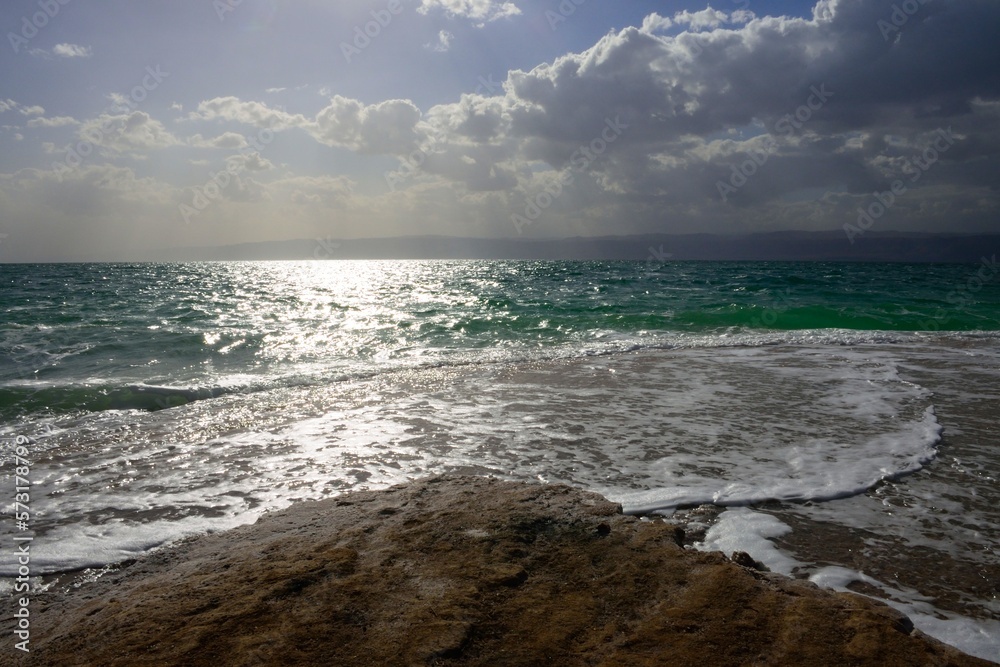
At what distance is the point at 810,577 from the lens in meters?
2.85

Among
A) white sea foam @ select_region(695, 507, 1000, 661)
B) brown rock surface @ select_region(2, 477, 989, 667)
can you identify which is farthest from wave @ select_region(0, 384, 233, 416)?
white sea foam @ select_region(695, 507, 1000, 661)

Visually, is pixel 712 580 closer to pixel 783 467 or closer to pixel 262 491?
pixel 783 467

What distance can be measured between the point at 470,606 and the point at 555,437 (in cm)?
322

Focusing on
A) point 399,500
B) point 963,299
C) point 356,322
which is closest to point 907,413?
point 399,500

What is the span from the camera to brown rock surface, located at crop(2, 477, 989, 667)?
6.45ft

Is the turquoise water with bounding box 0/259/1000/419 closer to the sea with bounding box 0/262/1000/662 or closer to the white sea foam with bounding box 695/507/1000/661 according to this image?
the sea with bounding box 0/262/1000/662

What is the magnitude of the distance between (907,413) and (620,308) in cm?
1351

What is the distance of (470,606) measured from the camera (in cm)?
220

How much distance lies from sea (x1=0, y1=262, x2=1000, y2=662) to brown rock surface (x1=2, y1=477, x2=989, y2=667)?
638 mm

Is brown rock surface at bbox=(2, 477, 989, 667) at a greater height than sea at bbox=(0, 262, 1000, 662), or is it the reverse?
brown rock surface at bbox=(2, 477, 989, 667)

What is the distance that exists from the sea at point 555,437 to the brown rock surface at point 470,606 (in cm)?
64
